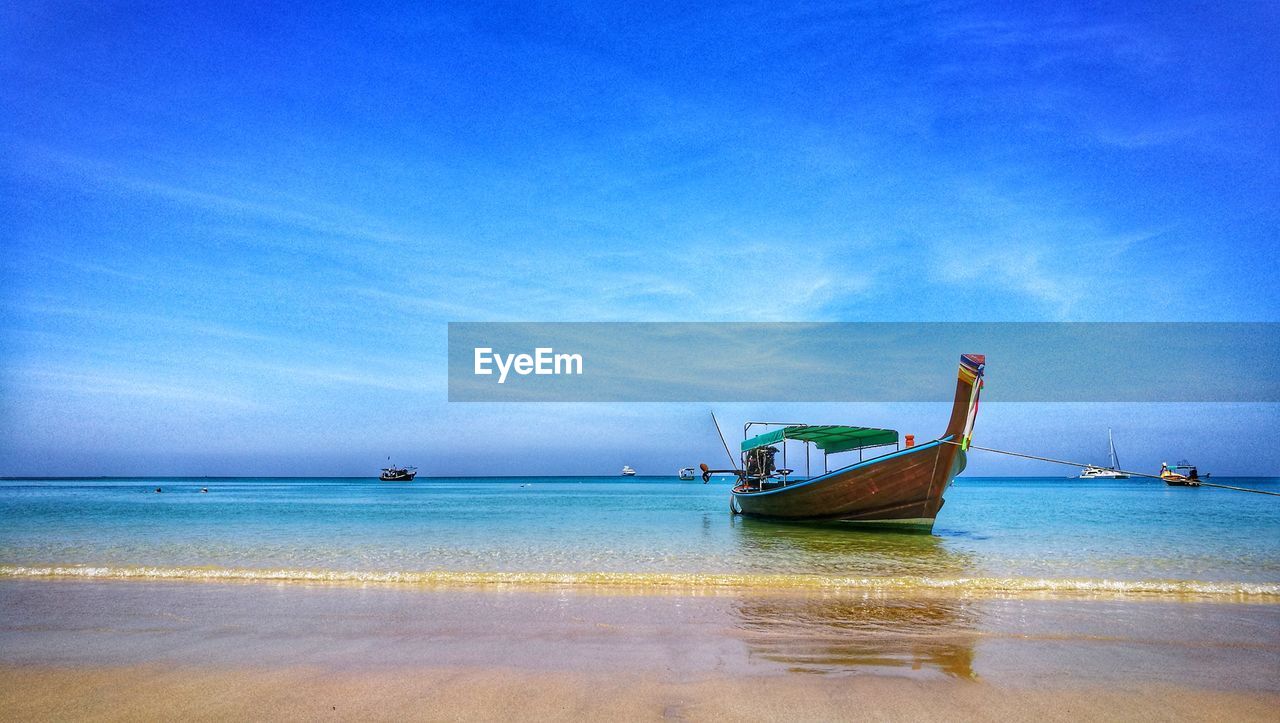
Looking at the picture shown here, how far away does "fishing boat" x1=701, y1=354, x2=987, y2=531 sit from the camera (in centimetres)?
1875

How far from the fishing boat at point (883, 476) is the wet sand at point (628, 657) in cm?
1027

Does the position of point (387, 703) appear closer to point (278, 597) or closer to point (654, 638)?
point (654, 638)

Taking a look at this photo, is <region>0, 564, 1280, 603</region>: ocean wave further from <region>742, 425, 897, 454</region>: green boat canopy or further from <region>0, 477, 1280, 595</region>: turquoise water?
<region>742, 425, 897, 454</region>: green boat canopy

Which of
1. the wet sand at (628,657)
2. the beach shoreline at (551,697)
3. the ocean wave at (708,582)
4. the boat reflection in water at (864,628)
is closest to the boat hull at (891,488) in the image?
the boat reflection in water at (864,628)

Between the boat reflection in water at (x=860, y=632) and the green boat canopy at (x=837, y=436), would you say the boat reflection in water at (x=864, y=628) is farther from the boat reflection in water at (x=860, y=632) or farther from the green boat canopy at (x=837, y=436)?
the green boat canopy at (x=837, y=436)

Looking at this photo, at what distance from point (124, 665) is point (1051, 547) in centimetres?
1932

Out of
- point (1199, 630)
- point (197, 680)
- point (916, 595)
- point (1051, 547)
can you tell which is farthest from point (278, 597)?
point (1051, 547)

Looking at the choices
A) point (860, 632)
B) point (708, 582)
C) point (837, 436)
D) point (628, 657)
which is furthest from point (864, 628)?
point (837, 436)

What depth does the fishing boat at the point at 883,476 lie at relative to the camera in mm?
18750

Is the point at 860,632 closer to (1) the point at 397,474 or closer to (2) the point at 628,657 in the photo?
(2) the point at 628,657

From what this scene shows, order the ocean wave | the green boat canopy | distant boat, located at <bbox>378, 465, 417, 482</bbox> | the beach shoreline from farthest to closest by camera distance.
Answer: distant boat, located at <bbox>378, 465, 417, 482</bbox> < the green boat canopy < the ocean wave < the beach shoreline

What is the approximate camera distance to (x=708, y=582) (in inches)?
407

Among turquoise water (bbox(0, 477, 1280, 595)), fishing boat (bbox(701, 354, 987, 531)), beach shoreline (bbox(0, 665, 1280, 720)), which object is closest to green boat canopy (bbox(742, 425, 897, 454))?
fishing boat (bbox(701, 354, 987, 531))

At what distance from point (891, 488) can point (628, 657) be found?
16139mm
